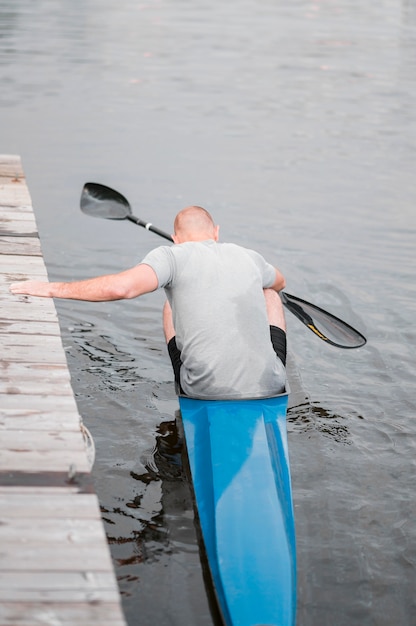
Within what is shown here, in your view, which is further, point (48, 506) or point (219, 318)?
point (219, 318)

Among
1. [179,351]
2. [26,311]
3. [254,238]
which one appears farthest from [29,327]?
[254,238]

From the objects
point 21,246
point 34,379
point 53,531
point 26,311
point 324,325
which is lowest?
point 324,325

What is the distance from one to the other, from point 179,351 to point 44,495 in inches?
86.5

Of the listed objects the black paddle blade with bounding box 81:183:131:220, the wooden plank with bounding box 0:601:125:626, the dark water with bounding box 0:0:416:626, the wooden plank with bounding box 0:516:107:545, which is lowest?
the dark water with bounding box 0:0:416:626

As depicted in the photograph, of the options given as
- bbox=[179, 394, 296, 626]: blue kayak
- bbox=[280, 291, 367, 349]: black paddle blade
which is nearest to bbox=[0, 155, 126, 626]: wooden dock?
bbox=[179, 394, 296, 626]: blue kayak

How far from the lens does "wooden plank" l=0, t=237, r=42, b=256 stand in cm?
722

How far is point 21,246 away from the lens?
738cm

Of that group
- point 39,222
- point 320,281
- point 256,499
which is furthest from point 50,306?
point 39,222

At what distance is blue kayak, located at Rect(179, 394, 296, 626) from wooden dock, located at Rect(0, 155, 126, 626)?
74cm

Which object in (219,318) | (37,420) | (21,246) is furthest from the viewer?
(21,246)

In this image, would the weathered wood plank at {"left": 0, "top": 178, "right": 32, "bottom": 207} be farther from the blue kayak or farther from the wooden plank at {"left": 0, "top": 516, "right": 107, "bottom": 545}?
the wooden plank at {"left": 0, "top": 516, "right": 107, "bottom": 545}

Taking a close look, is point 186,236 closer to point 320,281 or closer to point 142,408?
point 142,408

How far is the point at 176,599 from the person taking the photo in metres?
4.60

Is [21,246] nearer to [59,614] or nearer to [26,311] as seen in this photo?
[26,311]
